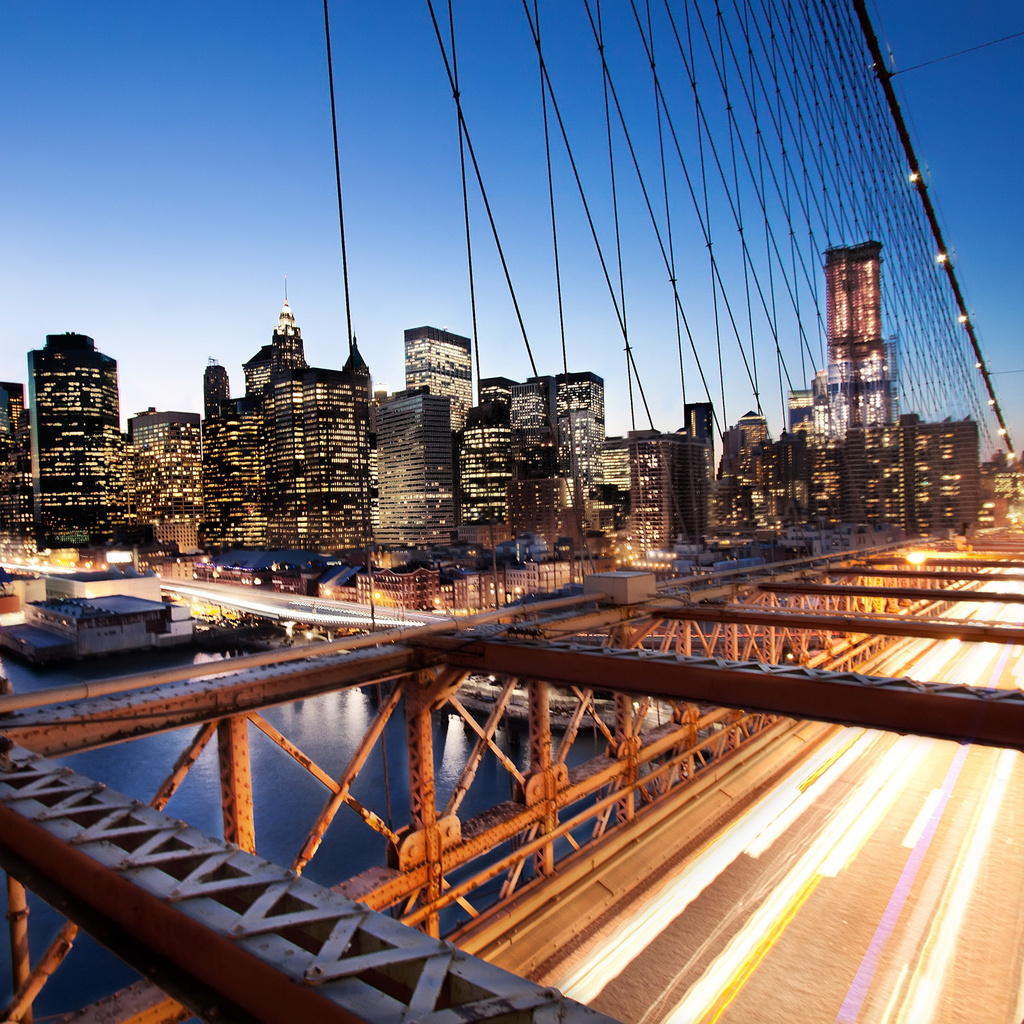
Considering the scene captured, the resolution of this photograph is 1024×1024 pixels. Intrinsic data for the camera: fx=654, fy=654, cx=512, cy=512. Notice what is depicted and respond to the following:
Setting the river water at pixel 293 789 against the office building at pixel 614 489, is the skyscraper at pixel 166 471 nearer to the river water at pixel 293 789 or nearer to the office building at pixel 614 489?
the office building at pixel 614 489

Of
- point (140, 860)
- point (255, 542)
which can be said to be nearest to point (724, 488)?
point (255, 542)

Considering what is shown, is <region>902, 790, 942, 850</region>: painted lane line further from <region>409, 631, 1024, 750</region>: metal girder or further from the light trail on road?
<region>409, 631, 1024, 750</region>: metal girder

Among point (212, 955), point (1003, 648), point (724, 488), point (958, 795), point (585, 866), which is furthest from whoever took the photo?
point (724, 488)

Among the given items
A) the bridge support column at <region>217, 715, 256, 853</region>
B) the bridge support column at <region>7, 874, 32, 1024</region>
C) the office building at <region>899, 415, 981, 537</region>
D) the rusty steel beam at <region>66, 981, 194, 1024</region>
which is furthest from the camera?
the office building at <region>899, 415, 981, 537</region>

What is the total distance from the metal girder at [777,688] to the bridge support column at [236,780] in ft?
5.63

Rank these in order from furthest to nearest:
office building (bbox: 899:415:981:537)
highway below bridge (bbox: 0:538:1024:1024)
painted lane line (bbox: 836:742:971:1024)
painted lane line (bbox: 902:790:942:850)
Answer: office building (bbox: 899:415:981:537) → painted lane line (bbox: 902:790:942:850) → painted lane line (bbox: 836:742:971:1024) → highway below bridge (bbox: 0:538:1024:1024)

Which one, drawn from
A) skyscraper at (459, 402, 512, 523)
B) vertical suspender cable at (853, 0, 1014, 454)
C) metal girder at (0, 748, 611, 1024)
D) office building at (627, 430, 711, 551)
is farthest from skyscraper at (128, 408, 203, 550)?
metal girder at (0, 748, 611, 1024)

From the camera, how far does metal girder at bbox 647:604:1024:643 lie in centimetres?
616

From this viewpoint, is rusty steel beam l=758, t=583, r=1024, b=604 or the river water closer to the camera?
rusty steel beam l=758, t=583, r=1024, b=604

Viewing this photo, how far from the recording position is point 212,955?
Result: 1.52 m

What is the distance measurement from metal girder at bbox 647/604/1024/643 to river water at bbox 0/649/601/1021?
932cm

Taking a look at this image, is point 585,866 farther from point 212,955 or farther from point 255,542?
point 255,542

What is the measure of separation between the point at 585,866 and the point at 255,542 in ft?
582

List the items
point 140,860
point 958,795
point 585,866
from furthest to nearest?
point 958,795 → point 585,866 → point 140,860
